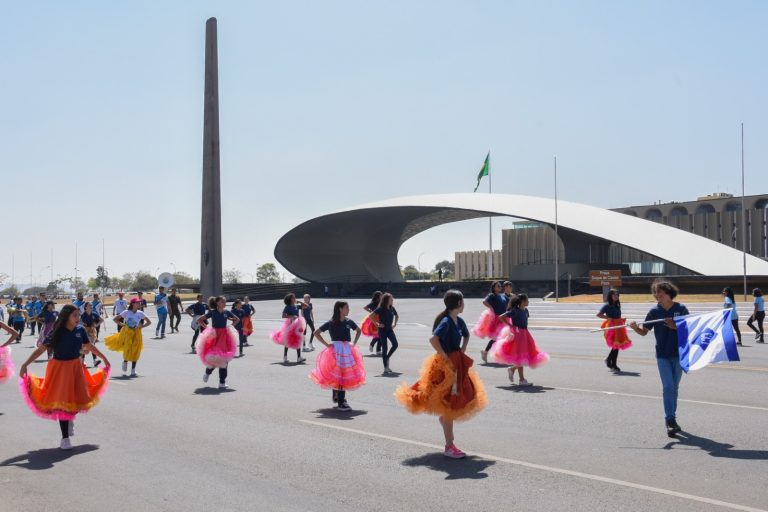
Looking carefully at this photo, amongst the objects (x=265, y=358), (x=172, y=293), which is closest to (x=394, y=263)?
(x=172, y=293)

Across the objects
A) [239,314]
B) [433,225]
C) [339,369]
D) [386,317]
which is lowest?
[339,369]

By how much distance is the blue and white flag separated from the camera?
27.6 ft

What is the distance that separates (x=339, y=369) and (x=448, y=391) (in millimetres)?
3553

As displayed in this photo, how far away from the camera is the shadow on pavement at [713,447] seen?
7328 millimetres

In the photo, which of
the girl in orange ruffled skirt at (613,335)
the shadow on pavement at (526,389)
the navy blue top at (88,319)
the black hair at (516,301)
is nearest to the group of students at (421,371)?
the shadow on pavement at (526,389)

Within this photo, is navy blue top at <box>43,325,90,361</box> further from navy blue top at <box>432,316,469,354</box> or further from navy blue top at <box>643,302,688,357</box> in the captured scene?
navy blue top at <box>643,302,688,357</box>

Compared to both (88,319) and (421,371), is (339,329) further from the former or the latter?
(88,319)

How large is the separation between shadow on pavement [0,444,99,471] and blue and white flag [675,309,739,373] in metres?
6.58

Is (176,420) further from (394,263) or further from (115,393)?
(394,263)

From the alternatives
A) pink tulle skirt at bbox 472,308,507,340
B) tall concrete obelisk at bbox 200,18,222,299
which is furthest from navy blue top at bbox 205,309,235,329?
tall concrete obelisk at bbox 200,18,222,299

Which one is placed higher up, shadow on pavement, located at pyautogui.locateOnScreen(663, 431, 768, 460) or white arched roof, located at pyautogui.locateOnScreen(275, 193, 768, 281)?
white arched roof, located at pyautogui.locateOnScreen(275, 193, 768, 281)

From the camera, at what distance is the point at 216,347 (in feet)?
44.6

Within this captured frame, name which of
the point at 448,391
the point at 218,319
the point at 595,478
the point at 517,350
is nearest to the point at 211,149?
the point at 218,319

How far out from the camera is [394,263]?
91500 mm
